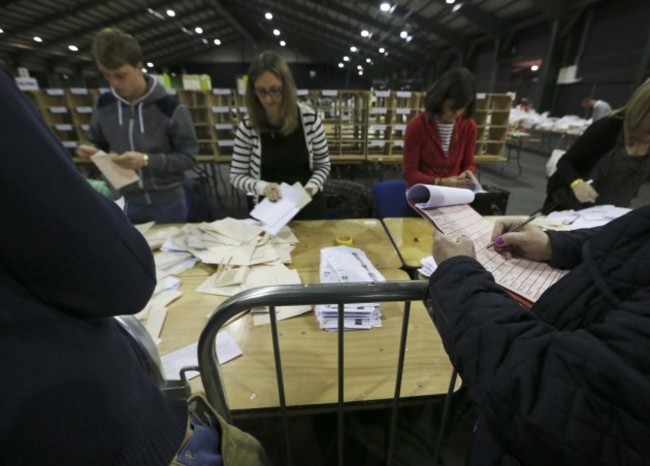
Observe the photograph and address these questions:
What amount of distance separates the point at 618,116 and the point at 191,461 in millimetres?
2590

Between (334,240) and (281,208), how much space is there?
373mm

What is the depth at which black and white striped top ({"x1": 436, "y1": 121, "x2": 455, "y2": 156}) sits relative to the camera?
2.23 meters

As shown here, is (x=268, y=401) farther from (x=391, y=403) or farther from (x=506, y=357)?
(x=506, y=357)

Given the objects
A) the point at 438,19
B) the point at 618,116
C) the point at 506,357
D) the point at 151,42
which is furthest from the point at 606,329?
the point at 151,42

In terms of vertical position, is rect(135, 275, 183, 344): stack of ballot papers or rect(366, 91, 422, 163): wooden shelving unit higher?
rect(366, 91, 422, 163): wooden shelving unit

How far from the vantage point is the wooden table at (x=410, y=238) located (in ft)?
5.51

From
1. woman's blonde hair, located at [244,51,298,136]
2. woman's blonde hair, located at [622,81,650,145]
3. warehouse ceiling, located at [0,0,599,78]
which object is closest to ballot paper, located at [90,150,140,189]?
woman's blonde hair, located at [244,51,298,136]

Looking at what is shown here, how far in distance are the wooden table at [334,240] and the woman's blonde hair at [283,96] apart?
2.04 feet

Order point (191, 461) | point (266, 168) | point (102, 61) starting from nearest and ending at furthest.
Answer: point (191, 461) → point (102, 61) → point (266, 168)

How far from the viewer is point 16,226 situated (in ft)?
1.31

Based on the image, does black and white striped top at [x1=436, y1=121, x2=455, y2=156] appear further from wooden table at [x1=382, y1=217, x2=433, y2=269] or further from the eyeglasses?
the eyeglasses

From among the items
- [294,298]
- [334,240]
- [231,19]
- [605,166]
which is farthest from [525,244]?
[231,19]

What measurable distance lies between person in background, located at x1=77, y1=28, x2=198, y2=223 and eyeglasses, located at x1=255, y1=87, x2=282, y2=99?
546 mm

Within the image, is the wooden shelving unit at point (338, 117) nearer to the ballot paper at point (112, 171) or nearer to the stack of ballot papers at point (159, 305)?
the ballot paper at point (112, 171)
